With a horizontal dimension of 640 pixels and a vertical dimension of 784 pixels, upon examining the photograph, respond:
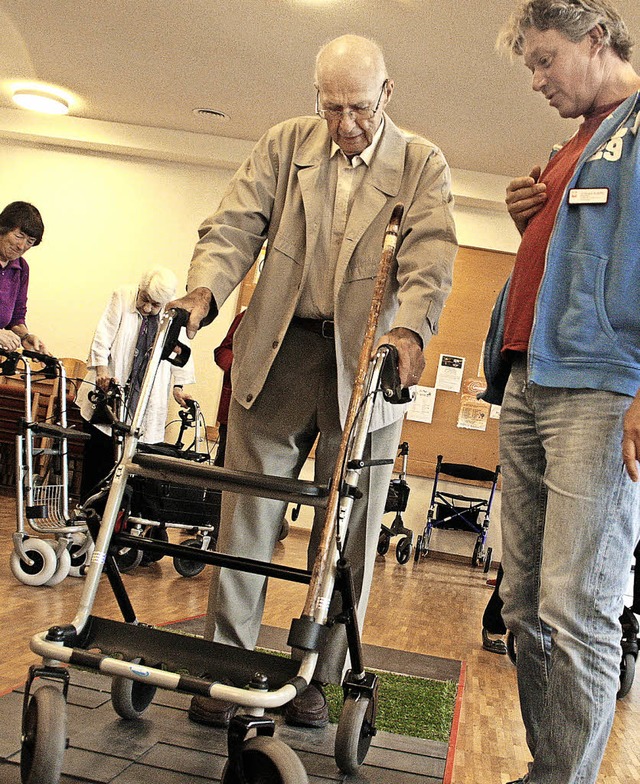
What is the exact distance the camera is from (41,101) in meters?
7.78

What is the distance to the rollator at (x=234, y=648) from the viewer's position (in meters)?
1.41

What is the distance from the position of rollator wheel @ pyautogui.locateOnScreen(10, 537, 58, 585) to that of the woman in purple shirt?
0.92 metres

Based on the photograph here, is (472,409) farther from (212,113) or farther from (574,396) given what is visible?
(574,396)

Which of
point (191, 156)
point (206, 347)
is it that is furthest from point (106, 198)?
point (206, 347)

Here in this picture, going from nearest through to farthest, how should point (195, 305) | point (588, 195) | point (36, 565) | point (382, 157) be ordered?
point (588, 195)
point (195, 305)
point (382, 157)
point (36, 565)

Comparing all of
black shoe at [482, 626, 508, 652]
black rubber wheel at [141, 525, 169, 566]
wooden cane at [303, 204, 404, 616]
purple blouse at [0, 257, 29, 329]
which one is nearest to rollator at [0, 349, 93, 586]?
black rubber wheel at [141, 525, 169, 566]

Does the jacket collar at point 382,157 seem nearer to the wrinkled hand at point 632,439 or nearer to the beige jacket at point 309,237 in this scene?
the beige jacket at point 309,237

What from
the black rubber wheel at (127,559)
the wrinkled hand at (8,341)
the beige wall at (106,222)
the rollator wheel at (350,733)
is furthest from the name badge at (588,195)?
the beige wall at (106,222)

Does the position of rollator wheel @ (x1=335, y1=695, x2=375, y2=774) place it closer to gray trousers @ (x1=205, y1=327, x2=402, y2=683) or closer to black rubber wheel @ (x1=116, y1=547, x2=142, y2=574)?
gray trousers @ (x1=205, y1=327, x2=402, y2=683)

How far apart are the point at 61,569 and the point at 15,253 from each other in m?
1.59

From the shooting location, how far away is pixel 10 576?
12.6ft

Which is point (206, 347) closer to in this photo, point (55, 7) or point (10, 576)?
point (55, 7)

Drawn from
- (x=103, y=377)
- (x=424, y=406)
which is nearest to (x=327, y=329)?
(x=103, y=377)

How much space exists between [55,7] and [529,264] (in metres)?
5.27
